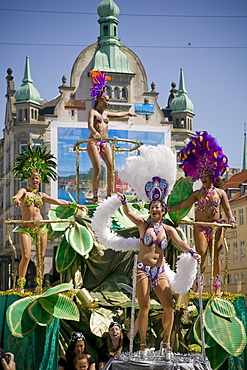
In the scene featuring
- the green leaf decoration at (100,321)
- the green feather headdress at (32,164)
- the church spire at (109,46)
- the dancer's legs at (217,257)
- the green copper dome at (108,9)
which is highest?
the green copper dome at (108,9)

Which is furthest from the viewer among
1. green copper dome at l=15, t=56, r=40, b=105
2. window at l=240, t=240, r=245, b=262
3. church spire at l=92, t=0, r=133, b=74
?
window at l=240, t=240, r=245, b=262

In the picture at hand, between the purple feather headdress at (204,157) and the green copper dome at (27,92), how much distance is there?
32435mm

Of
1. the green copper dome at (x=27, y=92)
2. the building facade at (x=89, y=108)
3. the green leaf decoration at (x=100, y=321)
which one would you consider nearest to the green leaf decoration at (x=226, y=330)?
the green leaf decoration at (x=100, y=321)

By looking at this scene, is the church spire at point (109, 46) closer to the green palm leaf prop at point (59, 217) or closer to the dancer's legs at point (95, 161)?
the dancer's legs at point (95, 161)

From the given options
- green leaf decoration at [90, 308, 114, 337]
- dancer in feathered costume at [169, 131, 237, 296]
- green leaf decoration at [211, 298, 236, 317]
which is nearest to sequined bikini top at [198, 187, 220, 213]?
dancer in feathered costume at [169, 131, 237, 296]

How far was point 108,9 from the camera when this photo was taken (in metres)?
42.4

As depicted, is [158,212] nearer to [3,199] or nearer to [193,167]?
[193,167]

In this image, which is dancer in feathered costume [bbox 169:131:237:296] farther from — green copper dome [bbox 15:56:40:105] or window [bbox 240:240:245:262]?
window [bbox 240:240:245:262]

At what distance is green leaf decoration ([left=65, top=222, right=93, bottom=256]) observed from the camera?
11.3 m

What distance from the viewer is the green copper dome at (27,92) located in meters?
43.2

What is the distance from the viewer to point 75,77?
44.0 m

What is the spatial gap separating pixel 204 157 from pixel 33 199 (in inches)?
103

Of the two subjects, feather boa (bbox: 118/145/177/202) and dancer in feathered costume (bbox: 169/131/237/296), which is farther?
dancer in feathered costume (bbox: 169/131/237/296)

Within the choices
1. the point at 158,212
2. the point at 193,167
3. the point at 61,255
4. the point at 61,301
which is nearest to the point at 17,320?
the point at 61,301
